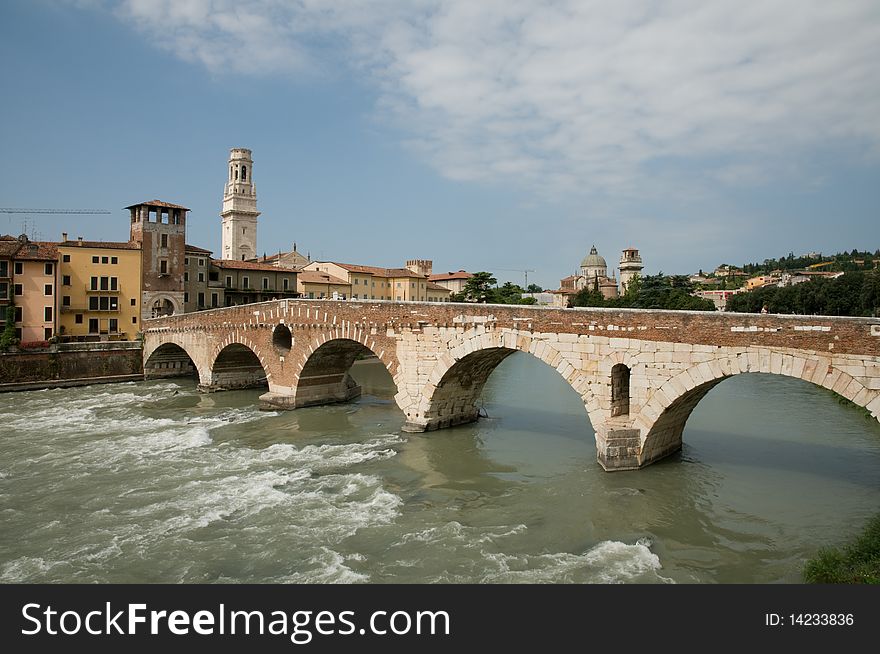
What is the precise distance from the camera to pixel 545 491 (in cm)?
1434

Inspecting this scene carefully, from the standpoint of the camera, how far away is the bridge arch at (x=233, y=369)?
29.6m

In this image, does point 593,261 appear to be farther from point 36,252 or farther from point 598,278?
point 36,252

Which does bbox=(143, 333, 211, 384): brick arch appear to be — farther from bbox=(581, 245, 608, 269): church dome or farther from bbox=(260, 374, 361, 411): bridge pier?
bbox=(581, 245, 608, 269): church dome

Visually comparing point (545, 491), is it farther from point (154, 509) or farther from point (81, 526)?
point (81, 526)

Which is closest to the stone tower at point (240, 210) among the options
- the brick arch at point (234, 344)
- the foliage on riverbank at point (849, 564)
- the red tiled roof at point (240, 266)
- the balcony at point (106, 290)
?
the red tiled roof at point (240, 266)

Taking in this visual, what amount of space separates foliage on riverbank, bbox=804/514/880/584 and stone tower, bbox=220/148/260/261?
65.9m

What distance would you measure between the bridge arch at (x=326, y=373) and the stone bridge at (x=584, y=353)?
0.16 ft

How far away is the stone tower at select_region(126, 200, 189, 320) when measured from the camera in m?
38.2

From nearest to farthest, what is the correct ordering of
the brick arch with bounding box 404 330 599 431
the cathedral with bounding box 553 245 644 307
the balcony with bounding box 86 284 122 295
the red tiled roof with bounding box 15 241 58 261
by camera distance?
the brick arch with bounding box 404 330 599 431, the red tiled roof with bounding box 15 241 58 261, the balcony with bounding box 86 284 122 295, the cathedral with bounding box 553 245 644 307

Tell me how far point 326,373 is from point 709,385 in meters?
15.7

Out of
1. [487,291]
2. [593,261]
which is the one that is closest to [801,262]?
[593,261]

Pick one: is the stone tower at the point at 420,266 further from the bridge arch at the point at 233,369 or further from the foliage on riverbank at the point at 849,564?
the foliage on riverbank at the point at 849,564

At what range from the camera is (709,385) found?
46.1 ft

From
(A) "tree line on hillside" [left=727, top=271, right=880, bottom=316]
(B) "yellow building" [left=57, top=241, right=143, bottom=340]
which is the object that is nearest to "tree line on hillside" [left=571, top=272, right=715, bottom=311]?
(A) "tree line on hillside" [left=727, top=271, right=880, bottom=316]
